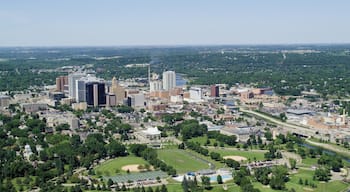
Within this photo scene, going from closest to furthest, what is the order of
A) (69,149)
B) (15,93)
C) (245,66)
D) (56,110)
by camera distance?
1. (69,149)
2. (56,110)
3. (15,93)
4. (245,66)

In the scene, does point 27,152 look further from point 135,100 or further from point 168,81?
point 168,81

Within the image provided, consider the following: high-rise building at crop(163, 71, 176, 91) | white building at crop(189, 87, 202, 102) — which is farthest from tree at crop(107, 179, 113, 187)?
high-rise building at crop(163, 71, 176, 91)

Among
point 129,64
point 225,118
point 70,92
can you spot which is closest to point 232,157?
point 225,118

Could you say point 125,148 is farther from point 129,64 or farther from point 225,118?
point 129,64

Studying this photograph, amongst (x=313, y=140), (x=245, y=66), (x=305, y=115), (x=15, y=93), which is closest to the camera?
(x=313, y=140)

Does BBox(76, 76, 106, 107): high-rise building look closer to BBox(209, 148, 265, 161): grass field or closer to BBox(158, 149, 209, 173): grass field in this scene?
BBox(158, 149, 209, 173): grass field

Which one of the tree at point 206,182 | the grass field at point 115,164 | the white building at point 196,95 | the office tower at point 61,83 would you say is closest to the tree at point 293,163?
the tree at point 206,182
